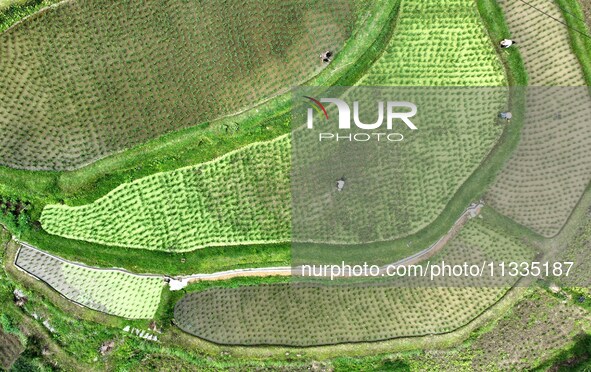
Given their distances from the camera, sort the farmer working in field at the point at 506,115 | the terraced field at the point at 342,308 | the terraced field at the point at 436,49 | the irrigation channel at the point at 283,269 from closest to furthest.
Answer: the terraced field at the point at 436,49 < the farmer working in field at the point at 506,115 < the irrigation channel at the point at 283,269 < the terraced field at the point at 342,308

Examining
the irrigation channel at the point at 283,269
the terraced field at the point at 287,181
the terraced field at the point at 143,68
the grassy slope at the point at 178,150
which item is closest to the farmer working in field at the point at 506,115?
the terraced field at the point at 287,181

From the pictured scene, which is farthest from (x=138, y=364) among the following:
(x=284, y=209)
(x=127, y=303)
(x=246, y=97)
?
(x=246, y=97)

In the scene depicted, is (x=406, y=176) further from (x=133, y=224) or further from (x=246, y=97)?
(x=133, y=224)

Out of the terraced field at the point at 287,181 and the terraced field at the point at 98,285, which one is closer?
the terraced field at the point at 287,181

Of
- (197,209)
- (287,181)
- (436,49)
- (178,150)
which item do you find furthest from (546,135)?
(178,150)

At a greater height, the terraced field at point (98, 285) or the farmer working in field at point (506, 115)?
the farmer working in field at point (506, 115)

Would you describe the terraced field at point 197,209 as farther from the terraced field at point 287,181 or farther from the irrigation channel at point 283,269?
the irrigation channel at point 283,269

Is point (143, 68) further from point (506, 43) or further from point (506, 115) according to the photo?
point (506, 115)
